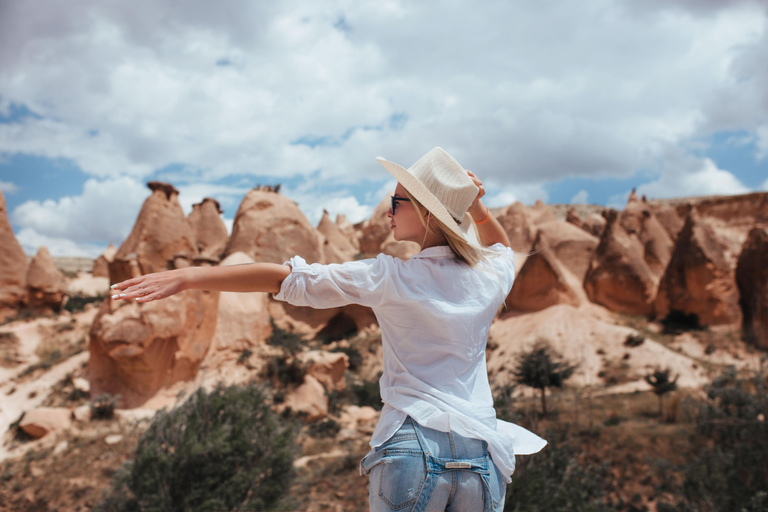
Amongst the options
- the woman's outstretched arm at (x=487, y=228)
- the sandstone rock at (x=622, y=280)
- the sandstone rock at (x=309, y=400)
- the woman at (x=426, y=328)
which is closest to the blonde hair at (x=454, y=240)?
the woman at (x=426, y=328)

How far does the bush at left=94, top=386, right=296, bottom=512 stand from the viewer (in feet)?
15.2

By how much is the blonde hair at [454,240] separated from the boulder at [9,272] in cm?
1508

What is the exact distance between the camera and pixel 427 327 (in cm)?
120

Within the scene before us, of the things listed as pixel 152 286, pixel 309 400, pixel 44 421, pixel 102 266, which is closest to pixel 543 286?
pixel 309 400

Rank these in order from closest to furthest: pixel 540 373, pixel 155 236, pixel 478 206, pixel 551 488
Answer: pixel 478 206 → pixel 551 488 → pixel 540 373 → pixel 155 236

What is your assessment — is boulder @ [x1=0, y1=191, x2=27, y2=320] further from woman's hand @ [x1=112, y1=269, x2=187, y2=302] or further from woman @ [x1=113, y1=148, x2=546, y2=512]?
woman @ [x1=113, y1=148, x2=546, y2=512]

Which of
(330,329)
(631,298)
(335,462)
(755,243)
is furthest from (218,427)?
(755,243)

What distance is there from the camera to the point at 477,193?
55.6 inches

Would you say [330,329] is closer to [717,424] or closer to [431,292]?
[717,424]

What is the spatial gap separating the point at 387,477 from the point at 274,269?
0.54 m

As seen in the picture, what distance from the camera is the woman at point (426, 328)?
109cm

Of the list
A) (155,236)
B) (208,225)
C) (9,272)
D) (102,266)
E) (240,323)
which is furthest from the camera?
(102,266)

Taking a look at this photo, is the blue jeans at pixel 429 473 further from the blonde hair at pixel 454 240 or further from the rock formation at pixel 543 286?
the rock formation at pixel 543 286

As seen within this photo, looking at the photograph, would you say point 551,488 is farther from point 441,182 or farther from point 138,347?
point 138,347
